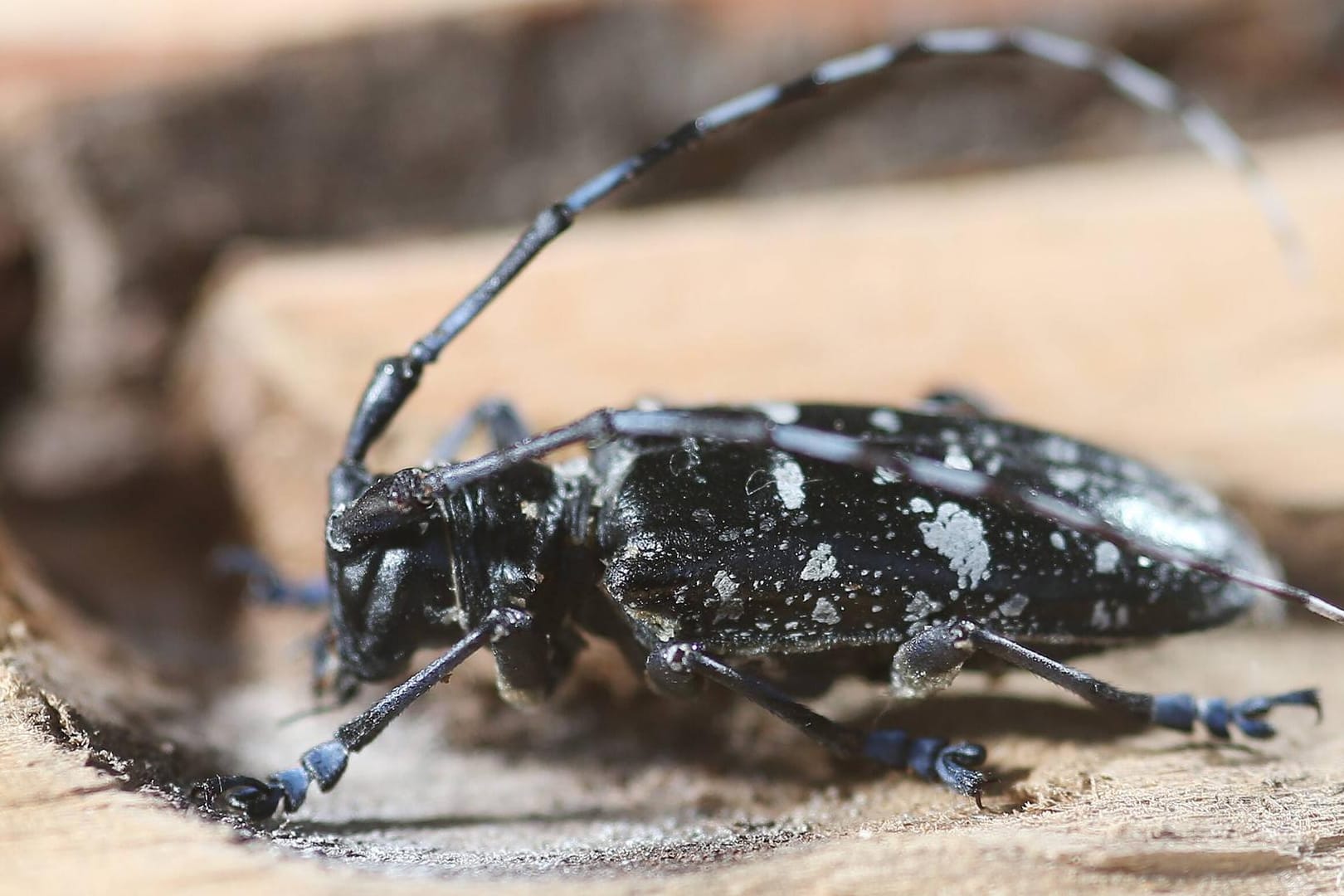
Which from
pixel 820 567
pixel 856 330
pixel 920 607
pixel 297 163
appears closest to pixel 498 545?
pixel 820 567

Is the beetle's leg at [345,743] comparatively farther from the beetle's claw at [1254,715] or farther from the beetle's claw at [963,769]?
the beetle's claw at [1254,715]

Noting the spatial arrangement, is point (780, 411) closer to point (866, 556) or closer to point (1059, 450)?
point (866, 556)

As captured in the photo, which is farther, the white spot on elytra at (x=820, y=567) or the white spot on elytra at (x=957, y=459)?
the white spot on elytra at (x=957, y=459)

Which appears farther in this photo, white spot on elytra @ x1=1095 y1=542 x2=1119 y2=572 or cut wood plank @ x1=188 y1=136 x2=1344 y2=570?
cut wood plank @ x1=188 y1=136 x2=1344 y2=570

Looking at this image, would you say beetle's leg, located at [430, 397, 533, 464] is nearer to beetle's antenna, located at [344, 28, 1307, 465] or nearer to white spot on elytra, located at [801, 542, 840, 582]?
beetle's antenna, located at [344, 28, 1307, 465]

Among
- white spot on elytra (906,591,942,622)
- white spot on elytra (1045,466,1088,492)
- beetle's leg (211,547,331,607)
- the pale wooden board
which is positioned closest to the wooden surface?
the pale wooden board

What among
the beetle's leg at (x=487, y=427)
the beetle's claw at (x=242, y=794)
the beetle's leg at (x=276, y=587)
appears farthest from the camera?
the beetle's leg at (x=276, y=587)

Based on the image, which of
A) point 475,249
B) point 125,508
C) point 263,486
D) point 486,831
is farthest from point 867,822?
point 125,508

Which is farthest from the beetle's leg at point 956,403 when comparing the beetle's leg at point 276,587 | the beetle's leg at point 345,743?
the beetle's leg at point 276,587
